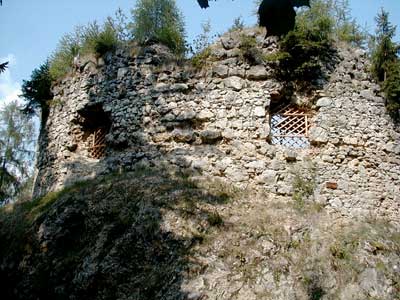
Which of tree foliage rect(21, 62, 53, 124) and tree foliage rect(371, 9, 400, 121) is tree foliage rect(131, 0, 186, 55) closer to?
tree foliage rect(21, 62, 53, 124)

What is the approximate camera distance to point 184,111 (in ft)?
24.8

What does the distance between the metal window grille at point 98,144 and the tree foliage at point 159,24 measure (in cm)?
203

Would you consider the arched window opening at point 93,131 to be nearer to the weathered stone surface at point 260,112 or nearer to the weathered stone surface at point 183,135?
the weathered stone surface at point 183,135

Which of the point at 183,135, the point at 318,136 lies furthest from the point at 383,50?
the point at 183,135

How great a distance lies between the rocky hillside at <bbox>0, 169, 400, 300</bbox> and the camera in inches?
201

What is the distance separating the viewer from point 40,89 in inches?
373

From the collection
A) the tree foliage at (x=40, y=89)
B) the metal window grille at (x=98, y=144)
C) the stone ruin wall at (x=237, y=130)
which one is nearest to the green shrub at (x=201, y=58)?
the stone ruin wall at (x=237, y=130)

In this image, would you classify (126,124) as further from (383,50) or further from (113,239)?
(383,50)

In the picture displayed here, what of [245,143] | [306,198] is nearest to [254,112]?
[245,143]

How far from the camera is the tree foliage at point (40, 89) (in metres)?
9.45

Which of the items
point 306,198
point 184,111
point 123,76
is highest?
point 123,76

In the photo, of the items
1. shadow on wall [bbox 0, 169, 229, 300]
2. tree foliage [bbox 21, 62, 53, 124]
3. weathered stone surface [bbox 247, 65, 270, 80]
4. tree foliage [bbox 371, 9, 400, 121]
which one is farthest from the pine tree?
tree foliage [bbox 21, 62, 53, 124]

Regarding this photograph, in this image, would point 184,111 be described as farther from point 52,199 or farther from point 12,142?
point 12,142

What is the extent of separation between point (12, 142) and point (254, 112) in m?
10.00
